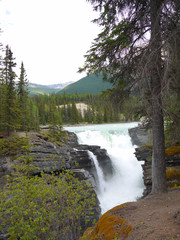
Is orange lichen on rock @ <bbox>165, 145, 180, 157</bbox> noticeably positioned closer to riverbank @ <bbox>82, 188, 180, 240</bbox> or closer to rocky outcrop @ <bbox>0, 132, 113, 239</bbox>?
riverbank @ <bbox>82, 188, 180, 240</bbox>

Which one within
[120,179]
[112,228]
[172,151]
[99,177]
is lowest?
[120,179]

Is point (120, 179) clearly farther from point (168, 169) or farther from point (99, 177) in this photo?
point (168, 169)

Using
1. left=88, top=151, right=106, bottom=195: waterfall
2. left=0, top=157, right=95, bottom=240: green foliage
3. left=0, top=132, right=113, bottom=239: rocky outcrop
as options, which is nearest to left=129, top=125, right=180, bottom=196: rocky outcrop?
left=0, top=132, right=113, bottom=239: rocky outcrop

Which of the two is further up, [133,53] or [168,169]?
[133,53]

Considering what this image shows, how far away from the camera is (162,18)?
694 centimetres

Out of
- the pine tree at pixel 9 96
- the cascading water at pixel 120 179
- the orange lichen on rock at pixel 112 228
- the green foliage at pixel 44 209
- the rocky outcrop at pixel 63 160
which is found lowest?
the cascading water at pixel 120 179

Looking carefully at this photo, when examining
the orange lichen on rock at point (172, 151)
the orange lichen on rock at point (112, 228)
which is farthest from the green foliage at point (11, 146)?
the orange lichen on rock at point (172, 151)

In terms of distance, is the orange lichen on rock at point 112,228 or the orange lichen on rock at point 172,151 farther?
the orange lichen on rock at point 172,151

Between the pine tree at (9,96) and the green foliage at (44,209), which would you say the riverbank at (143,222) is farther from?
the pine tree at (9,96)

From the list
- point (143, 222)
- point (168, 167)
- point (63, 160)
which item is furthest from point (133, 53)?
point (63, 160)

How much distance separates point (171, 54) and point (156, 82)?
1.78 m

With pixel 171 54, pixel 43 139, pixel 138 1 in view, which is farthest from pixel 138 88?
pixel 43 139

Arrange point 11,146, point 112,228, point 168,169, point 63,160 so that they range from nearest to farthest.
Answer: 1. point 112,228
2. point 168,169
3. point 63,160
4. point 11,146

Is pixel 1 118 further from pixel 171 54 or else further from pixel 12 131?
pixel 171 54
